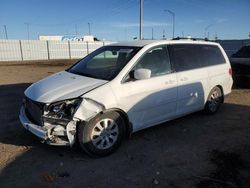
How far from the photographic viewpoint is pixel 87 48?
125 feet

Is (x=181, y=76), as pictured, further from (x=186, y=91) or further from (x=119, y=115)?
(x=119, y=115)

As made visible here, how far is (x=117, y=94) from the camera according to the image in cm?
415

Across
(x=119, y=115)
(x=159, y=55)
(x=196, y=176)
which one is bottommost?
(x=196, y=176)

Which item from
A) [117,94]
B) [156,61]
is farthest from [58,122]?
[156,61]

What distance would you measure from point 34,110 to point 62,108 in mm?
620

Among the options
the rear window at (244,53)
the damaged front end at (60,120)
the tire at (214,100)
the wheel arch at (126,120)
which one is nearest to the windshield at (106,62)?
the wheel arch at (126,120)

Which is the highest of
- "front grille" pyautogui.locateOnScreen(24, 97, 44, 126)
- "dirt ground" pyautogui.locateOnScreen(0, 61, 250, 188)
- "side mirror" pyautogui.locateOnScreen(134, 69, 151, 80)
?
"side mirror" pyautogui.locateOnScreen(134, 69, 151, 80)

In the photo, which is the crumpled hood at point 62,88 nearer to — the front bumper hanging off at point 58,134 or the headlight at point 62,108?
the headlight at point 62,108

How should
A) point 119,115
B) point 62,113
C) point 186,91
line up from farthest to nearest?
point 186,91 < point 119,115 < point 62,113

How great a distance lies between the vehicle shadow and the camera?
3.50 metres

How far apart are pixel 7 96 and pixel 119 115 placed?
566 centimetres

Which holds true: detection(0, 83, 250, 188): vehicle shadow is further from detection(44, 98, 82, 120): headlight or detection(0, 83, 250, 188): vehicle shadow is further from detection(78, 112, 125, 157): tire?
detection(44, 98, 82, 120): headlight

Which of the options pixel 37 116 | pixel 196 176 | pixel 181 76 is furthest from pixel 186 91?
pixel 37 116

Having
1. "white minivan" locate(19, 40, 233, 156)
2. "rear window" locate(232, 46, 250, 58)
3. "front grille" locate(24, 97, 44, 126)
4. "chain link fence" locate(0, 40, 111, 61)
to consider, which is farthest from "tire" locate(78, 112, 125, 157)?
"chain link fence" locate(0, 40, 111, 61)
